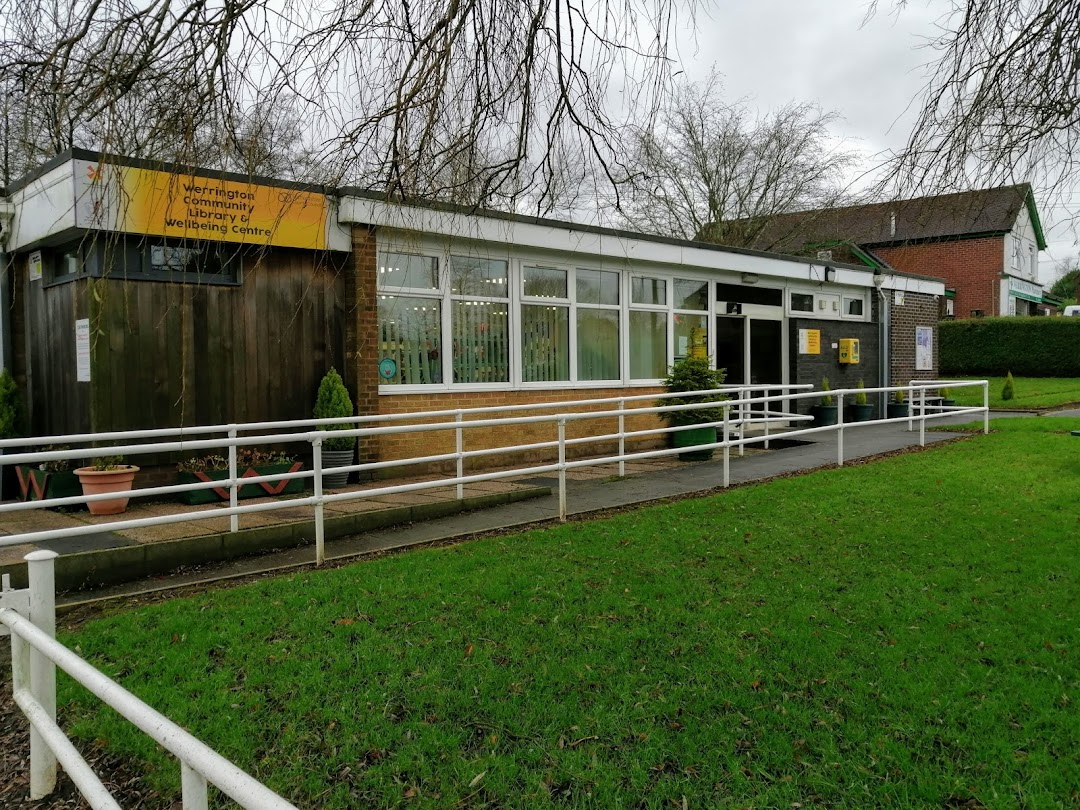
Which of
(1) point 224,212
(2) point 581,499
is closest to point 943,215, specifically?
(2) point 581,499

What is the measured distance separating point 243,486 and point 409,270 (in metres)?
3.27

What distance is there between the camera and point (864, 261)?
926 inches

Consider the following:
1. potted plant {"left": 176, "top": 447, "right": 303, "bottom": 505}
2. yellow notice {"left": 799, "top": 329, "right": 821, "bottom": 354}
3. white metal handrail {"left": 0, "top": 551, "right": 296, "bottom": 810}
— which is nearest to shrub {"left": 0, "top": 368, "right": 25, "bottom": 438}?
potted plant {"left": 176, "top": 447, "right": 303, "bottom": 505}

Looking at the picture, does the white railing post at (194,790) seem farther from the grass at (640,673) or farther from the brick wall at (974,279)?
the brick wall at (974,279)

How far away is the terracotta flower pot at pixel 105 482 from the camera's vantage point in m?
7.10

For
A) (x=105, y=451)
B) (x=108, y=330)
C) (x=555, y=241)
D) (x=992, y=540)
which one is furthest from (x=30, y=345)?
(x=992, y=540)

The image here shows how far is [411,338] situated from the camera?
386 inches

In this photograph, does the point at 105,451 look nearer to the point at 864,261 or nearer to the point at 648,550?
the point at 648,550

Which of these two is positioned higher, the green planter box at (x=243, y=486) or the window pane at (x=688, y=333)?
the window pane at (x=688, y=333)

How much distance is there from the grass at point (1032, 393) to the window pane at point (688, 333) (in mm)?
8544

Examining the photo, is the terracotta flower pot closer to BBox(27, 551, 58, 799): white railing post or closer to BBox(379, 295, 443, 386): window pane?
BBox(379, 295, 443, 386): window pane

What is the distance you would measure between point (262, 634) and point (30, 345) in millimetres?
6732

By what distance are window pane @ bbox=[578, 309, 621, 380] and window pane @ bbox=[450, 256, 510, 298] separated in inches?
60.0

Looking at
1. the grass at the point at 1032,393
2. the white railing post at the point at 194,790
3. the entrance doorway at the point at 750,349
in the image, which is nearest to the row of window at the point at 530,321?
the entrance doorway at the point at 750,349
